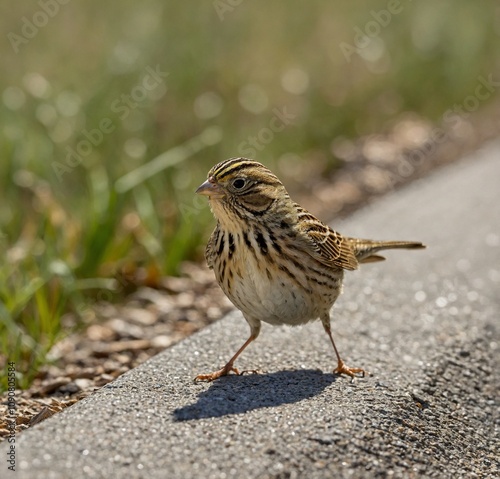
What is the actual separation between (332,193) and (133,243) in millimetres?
2365

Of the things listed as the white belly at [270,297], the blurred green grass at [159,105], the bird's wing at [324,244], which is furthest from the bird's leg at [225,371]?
the blurred green grass at [159,105]

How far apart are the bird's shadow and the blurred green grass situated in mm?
1212

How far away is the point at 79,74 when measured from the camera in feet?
30.9

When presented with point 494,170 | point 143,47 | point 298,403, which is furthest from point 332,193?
point 298,403

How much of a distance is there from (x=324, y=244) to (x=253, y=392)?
91cm

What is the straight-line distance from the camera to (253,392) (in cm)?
446

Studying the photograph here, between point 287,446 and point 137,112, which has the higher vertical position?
point 137,112

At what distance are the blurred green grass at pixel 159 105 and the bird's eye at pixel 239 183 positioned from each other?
1.43 metres

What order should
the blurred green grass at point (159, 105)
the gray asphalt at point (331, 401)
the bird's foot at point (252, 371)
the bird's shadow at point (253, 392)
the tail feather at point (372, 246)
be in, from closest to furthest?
1. the gray asphalt at point (331, 401)
2. the bird's shadow at point (253, 392)
3. the bird's foot at point (252, 371)
4. the tail feather at point (372, 246)
5. the blurred green grass at point (159, 105)

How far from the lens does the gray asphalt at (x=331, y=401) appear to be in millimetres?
3729

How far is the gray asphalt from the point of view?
3.73 metres

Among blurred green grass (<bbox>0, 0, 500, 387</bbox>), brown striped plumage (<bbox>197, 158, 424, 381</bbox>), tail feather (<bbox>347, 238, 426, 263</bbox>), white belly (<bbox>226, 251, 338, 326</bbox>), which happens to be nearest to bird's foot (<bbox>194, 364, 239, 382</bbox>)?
brown striped plumage (<bbox>197, 158, 424, 381</bbox>)

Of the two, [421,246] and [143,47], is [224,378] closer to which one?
[421,246]

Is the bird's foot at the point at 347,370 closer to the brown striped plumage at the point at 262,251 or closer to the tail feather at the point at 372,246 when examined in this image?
the brown striped plumage at the point at 262,251
